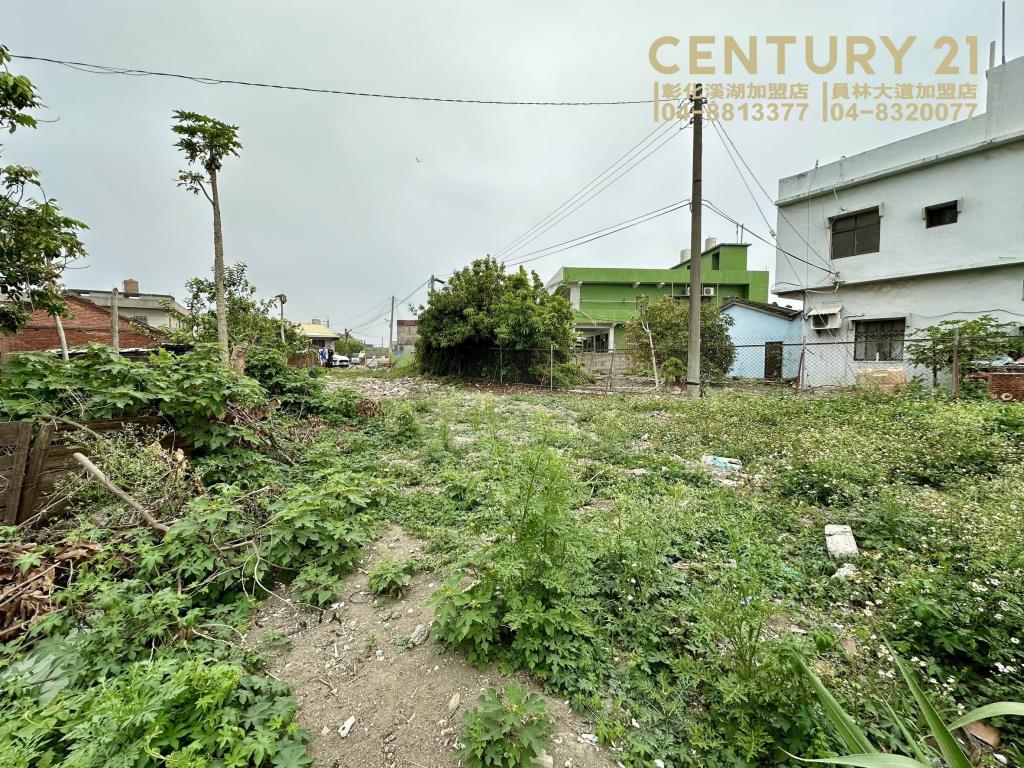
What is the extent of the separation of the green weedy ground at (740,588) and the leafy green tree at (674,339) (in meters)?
9.06

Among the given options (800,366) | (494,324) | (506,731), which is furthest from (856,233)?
(506,731)

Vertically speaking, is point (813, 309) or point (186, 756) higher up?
point (813, 309)

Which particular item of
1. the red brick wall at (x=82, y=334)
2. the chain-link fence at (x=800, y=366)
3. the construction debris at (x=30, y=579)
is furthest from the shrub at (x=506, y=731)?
the red brick wall at (x=82, y=334)

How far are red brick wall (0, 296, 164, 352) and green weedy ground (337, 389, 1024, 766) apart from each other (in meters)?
9.42

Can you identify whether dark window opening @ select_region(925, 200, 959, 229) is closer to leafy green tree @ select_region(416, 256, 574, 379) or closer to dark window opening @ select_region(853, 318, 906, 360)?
dark window opening @ select_region(853, 318, 906, 360)

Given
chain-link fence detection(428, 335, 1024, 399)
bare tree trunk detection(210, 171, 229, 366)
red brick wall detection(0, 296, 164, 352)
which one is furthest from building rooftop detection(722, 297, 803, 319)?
red brick wall detection(0, 296, 164, 352)

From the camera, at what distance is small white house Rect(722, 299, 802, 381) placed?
15077 millimetres

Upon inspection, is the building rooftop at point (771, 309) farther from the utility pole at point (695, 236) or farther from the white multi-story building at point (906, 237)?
the utility pole at point (695, 236)

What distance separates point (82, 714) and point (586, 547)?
200 centimetres

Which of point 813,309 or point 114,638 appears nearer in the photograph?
point 114,638

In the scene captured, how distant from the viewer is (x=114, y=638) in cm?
175

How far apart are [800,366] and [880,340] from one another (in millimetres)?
2380

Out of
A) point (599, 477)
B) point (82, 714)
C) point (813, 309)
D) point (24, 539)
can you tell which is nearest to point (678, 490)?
point (599, 477)

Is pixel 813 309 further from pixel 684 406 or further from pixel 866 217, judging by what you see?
pixel 684 406
